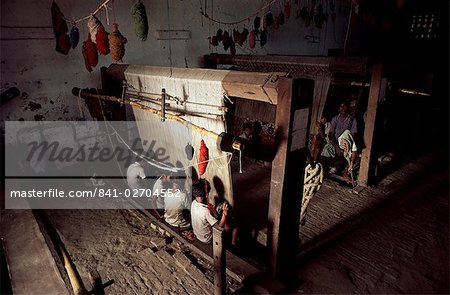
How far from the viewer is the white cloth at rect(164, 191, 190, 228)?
189 inches

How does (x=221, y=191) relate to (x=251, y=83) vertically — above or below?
below

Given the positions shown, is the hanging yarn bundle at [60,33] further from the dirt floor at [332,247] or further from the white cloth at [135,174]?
the dirt floor at [332,247]

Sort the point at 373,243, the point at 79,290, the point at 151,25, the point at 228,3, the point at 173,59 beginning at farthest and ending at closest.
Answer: the point at 228,3 → the point at 173,59 → the point at 151,25 → the point at 373,243 → the point at 79,290

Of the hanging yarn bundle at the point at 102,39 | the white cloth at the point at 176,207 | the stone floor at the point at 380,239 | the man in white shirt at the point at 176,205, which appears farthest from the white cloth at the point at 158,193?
the stone floor at the point at 380,239

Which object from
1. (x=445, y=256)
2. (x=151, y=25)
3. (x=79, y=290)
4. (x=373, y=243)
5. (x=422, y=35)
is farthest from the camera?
(x=422, y=35)

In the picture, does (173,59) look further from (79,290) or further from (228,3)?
(79,290)

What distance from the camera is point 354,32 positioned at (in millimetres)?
15492

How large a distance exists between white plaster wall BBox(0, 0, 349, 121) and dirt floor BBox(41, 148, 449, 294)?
2718mm

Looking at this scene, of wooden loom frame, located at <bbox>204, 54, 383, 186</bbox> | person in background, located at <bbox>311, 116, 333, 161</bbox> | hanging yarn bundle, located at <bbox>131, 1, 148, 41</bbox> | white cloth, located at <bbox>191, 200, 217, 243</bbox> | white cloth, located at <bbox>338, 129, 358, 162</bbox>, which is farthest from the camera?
person in background, located at <bbox>311, 116, 333, 161</bbox>

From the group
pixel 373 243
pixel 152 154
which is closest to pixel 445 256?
pixel 373 243

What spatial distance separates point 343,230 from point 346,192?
4.66 ft

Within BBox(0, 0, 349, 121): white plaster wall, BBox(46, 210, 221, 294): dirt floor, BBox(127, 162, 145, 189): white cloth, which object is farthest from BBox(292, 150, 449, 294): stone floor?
BBox(0, 0, 349, 121): white plaster wall

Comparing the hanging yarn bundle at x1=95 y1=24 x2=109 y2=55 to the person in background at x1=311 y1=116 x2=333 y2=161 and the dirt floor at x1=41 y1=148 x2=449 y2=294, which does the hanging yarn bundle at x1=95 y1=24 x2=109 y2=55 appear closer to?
the dirt floor at x1=41 y1=148 x2=449 y2=294

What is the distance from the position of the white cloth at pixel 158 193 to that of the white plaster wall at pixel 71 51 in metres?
3.43
